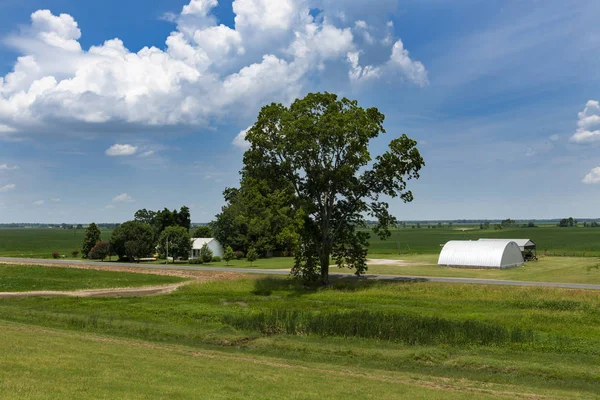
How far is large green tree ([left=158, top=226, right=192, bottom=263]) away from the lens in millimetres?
89062

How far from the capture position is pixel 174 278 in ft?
195

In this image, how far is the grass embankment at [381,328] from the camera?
20281 mm

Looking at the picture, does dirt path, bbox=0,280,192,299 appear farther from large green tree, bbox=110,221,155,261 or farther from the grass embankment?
large green tree, bbox=110,221,155,261

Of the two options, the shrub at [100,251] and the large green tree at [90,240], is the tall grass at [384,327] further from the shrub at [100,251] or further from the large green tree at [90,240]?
the large green tree at [90,240]

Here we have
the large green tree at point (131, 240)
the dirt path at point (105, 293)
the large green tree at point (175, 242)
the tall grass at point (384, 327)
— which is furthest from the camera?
the large green tree at point (175, 242)

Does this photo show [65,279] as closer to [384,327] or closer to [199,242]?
[199,242]

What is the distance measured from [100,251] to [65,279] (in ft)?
107

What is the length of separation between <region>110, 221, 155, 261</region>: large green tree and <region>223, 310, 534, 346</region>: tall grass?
2240 inches

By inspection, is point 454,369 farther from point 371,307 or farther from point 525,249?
point 525,249

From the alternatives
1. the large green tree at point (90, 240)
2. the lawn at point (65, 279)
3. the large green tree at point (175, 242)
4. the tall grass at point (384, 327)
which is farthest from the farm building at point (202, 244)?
the tall grass at point (384, 327)

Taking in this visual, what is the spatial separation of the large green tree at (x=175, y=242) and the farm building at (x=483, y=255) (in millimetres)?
45192

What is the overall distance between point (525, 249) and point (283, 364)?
69.6m

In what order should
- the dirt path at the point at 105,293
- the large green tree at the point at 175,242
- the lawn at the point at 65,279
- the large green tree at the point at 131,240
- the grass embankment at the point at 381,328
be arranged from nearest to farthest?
the grass embankment at the point at 381,328
the dirt path at the point at 105,293
the lawn at the point at 65,279
the large green tree at the point at 131,240
the large green tree at the point at 175,242

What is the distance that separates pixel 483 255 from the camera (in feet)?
230
